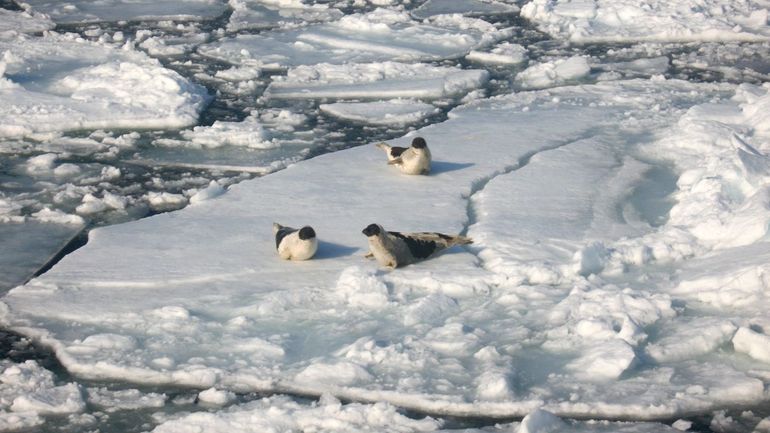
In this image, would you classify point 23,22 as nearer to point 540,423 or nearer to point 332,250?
point 332,250

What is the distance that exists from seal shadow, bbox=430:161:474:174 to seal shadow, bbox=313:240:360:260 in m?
Answer: 1.83

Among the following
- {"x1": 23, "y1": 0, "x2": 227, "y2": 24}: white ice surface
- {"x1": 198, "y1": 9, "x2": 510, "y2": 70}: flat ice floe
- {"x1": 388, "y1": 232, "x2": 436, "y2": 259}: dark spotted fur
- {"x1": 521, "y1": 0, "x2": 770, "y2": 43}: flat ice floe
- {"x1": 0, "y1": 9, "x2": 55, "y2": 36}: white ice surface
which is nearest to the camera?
{"x1": 388, "y1": 232, "x2": 436, "y2": 259}: dark spotted fur

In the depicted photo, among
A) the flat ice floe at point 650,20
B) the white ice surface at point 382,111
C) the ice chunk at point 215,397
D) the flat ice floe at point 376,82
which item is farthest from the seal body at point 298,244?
the flat ice floe at point 650,20

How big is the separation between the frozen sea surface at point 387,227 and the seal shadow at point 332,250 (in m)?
0.02

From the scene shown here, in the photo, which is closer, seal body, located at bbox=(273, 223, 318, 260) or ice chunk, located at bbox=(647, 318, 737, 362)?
ice chunk, located at bbox=(647, 318, 737, 362)

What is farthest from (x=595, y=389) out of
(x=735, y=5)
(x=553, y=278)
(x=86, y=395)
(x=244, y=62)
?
(x=735, y=5)

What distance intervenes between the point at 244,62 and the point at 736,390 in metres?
8.49

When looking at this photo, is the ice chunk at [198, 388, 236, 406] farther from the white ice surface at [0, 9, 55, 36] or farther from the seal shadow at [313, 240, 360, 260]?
the white ice surface at [0, 9, 55, 36]

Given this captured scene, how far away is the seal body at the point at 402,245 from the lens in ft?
22.2

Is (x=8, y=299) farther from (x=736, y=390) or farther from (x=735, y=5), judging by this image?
(x=735, y=5)

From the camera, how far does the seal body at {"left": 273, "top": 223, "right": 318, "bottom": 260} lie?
682 centimetres

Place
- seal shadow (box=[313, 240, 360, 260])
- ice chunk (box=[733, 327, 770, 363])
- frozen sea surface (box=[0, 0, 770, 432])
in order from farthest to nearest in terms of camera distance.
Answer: seal shadow (box=[313, 240, 360, 260])
ice chunk (box=[733, 327, 770, 363])
frozen sea surface (box=[0, 0, 770, 432])

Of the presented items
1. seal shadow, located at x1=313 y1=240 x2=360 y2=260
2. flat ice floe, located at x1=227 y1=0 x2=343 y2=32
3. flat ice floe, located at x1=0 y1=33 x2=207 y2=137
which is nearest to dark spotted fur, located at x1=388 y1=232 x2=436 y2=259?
seal shadow, located at x1=313 y1=240 x2=360 y2=260

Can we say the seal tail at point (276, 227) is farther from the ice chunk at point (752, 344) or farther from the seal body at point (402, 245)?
the ice chunk at point (752, 344)
